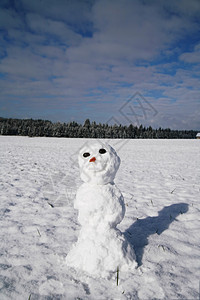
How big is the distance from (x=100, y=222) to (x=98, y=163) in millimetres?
740

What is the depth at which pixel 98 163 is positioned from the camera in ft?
7.96

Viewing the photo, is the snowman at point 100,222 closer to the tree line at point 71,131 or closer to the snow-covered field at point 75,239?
the snow-covered field at point 75,239

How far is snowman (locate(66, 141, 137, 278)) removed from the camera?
2279 millimetres

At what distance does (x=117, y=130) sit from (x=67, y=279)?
191 ft

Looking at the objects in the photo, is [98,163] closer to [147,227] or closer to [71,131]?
[147,227]

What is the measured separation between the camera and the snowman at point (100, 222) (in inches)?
89.7

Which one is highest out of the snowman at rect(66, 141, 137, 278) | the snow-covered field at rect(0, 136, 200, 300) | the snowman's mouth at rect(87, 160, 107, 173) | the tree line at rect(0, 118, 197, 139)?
the tree line at rect(0, 118, 197, 139)

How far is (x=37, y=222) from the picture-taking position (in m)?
3.63

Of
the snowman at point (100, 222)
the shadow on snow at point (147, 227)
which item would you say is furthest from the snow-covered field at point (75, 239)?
the snowman at point (100, 222)

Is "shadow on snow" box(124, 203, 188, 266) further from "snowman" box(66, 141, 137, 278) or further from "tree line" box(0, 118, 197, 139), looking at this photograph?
"tree line" box(0, 118, 197, 139)

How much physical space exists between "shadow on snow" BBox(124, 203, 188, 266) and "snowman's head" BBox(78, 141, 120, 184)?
124 cm

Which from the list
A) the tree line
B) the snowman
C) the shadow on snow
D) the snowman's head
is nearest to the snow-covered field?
the shadow on snow

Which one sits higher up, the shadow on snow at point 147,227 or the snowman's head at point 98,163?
the snowman's head at point 98,163

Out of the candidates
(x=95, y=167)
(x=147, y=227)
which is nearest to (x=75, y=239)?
(x=147, y=227)
